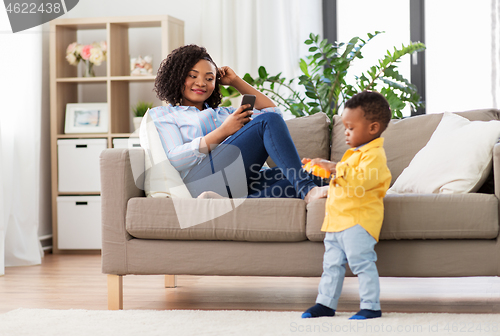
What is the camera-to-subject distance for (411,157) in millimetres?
2262

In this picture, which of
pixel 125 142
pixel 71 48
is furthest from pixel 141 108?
pixel 71 48

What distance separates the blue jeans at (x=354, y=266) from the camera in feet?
5.03

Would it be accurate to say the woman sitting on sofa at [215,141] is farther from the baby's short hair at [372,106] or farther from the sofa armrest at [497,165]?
the sofa armrest at [497,165]

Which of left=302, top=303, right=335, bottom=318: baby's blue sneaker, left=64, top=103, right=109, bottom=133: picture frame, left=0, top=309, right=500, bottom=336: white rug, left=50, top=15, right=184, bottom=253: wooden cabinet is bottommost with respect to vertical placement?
left=0, top=309, right=500, bottom=336: white rug

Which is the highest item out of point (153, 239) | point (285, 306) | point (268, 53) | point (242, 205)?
point (268, 53)

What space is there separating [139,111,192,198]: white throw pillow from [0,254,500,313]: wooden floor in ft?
1.36

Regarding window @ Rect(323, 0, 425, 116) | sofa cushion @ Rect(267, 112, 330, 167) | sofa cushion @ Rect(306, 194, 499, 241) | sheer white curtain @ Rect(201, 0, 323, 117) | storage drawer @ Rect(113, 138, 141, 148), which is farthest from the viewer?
window @ Rect(323, 0, 425, 116)

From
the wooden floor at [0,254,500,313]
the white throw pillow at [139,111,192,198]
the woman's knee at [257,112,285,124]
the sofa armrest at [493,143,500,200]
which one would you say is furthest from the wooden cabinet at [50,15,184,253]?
the sofa armrest at [493,143,500,200]

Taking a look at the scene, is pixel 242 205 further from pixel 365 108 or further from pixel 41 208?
pixel 41 208

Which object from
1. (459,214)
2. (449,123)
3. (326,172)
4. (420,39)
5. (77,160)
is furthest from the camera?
(420,39)

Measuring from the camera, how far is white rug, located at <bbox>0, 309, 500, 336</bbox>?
146cm

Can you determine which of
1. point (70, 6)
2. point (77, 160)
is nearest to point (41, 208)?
point (77, 160)

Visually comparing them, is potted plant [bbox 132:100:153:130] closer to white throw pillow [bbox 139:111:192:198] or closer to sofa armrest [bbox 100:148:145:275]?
white throw pillow [bbox 139:111:192:198]

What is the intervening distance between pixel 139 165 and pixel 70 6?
246 cm
